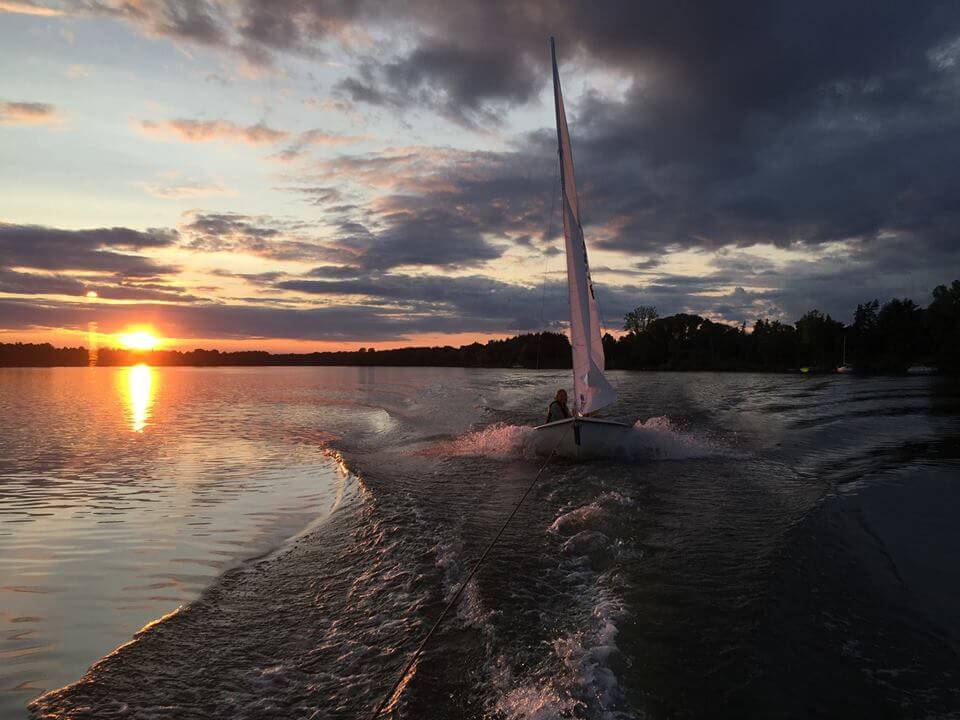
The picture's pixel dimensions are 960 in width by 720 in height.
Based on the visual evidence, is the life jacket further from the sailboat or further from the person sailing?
the sailboat

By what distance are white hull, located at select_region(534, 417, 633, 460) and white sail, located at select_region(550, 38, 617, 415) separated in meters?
0.59

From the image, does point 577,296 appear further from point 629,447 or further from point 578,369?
point 629,447

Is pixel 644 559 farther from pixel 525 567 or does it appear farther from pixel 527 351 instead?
pixel 527 351

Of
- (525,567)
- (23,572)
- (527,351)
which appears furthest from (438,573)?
(527,351)

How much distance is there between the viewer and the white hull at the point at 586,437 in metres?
16.0

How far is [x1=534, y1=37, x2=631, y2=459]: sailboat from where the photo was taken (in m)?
16.2

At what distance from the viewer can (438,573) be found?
772 centimetres

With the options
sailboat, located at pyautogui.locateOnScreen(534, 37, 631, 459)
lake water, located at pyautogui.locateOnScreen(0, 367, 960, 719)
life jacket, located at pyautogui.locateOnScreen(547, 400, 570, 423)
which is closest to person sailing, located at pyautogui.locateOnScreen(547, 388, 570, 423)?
life jacket, located at pyautogui.locateOnScreen(547, 400, 570, 423)

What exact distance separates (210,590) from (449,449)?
12.4 m

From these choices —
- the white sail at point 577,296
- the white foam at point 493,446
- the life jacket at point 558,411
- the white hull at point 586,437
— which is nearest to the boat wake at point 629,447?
the white foam at point 493,446

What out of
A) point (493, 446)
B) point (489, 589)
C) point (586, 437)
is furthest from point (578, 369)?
point (489, 589)

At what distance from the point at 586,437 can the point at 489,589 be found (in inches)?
379

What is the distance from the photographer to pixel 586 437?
1617cm

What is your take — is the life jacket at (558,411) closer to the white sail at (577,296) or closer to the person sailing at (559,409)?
the person sailing at (559,409)
